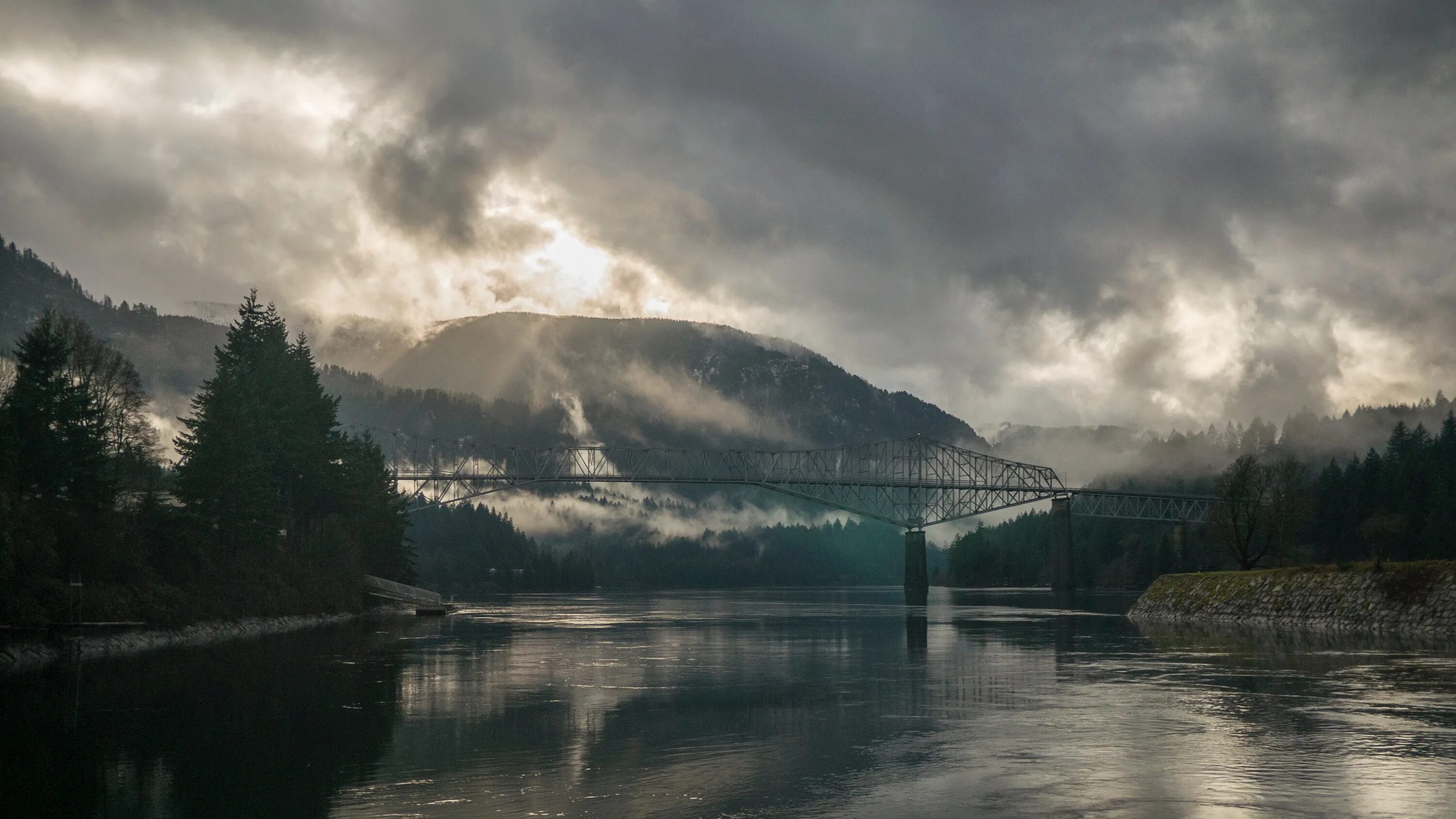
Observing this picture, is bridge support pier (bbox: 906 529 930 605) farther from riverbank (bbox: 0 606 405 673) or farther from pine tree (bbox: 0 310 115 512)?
pine tree (bbox: 0 310 115 512)

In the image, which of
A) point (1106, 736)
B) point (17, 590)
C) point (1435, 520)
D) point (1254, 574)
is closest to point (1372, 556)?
point (1435, 520)

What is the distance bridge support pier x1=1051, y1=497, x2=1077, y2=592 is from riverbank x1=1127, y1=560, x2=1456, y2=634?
93209mm

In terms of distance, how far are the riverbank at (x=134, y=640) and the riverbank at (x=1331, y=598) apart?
57303mm

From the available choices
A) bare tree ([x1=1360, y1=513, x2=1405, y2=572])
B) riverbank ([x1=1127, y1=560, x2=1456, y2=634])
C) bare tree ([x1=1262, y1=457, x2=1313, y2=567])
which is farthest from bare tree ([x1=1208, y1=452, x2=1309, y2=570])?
riverbank ([x1=1127, y1=560, x2=1456, y2=634])

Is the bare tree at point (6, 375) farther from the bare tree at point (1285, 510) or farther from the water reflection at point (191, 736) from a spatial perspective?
the bare tree at point (1285, 510)

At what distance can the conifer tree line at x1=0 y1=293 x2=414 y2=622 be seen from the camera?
50.8 metres

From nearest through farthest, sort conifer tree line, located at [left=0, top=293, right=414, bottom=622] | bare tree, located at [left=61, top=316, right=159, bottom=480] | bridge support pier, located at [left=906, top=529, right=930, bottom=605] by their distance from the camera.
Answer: conifer tree line, located at [left=0, top=293, right=414, bottom=622] < bare tree, located at [left=61, top=316, right=159, bottom=480] < bridge support pier, located at [left=906, top=529, right=930, bottom=605]

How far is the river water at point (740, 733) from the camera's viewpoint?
19.3 m

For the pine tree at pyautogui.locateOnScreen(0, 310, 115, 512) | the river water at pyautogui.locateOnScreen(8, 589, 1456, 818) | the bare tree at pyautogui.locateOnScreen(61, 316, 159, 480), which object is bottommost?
the river water at pyautogui.locateOnScreen(8, 589, 1456, 818)

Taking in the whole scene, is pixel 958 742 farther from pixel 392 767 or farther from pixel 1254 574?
pixel 1254 574

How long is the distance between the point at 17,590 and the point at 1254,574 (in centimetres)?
6879

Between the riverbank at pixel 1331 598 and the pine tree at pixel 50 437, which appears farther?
the riverbank at pixel 1331 598

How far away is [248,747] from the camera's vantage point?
24984 mm

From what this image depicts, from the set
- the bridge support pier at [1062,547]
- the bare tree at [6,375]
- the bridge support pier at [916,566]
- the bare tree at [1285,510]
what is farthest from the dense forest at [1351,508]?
the bare tree at [6,375]
